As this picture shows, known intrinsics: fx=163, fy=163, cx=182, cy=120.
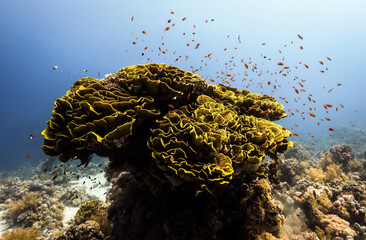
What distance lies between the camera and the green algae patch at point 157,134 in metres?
2.99

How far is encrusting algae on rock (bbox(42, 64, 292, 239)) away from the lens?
3.05 m

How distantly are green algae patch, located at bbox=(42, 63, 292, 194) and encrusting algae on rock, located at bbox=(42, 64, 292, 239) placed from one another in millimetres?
18

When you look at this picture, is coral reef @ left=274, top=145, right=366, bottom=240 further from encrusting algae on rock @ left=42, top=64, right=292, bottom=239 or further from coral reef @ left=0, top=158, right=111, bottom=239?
coral reef @ left=0, top=158, right=111, bottom=239

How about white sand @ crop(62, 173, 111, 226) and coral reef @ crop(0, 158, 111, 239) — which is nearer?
coral reef @ crop(0, 158, 111, 239)

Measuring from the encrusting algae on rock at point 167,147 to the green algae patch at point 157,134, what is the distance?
0.06 ft

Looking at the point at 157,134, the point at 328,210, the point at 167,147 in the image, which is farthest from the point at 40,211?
the point at 328,210

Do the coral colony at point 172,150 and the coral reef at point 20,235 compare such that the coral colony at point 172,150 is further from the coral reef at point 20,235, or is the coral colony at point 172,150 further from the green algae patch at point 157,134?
the coral reef at point 20,235

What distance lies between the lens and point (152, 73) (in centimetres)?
→ 452

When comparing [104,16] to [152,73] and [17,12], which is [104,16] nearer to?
[17,12]

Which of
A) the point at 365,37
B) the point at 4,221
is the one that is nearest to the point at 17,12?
the point at 4,221

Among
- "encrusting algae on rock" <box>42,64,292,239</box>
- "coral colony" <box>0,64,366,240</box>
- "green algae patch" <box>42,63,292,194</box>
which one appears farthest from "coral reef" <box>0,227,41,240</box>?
"green algae patch" <box>42,63,292,194</box>

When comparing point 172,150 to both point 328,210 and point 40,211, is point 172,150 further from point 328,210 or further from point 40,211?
point 40,211

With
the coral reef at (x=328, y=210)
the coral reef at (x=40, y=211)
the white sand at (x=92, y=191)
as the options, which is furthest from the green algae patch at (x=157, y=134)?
the white sand at (x=92, y=191)

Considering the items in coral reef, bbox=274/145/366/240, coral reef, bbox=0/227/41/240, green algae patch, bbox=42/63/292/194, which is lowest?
coral reef, bbox=274/145/366/240
